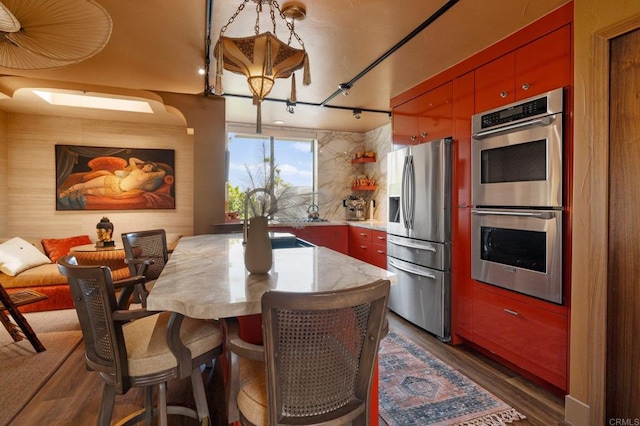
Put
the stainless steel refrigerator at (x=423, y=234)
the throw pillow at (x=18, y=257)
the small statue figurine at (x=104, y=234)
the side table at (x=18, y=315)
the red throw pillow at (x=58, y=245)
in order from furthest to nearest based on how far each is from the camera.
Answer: the red throw pillow at (x=58, y=245), the small statue figurine at (x=104, y=234), the throw pillow at (x=18, y=257), the stainless steel refrigerator at (x=423, y=234), the side table at (x=18, y=315)

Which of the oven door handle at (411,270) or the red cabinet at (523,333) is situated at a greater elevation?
the oven door handle at (411,270)

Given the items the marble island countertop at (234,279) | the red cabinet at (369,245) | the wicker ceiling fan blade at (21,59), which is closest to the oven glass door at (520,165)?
the marble island countertop at (234,279)

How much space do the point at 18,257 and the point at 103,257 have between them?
38.8 inches

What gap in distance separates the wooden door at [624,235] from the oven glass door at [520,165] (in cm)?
34

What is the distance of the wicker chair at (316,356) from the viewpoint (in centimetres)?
86

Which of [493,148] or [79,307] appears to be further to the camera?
[493,148]

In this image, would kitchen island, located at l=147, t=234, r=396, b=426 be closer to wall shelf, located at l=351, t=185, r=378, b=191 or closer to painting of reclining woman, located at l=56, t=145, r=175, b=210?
painting of reclining woman, located at l=56, t=145, r=175, b=210

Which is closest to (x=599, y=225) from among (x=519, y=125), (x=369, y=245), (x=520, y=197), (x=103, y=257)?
(x=520, y=197)

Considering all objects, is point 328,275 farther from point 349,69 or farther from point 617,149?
point 349,69

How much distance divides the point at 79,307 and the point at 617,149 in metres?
2.61

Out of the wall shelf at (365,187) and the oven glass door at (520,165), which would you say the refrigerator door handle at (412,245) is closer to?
the oven glass door at (520,165)

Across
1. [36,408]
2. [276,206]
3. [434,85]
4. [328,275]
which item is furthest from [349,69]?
[36,408]

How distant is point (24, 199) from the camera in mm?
4410

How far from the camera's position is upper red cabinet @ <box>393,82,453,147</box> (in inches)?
117
